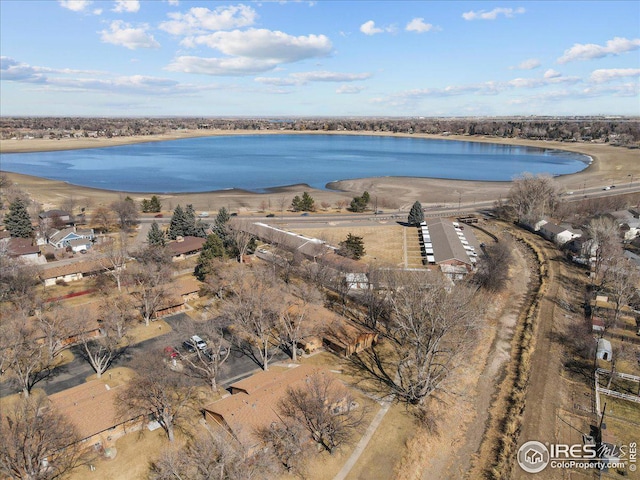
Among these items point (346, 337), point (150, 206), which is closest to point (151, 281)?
point (346, 337)

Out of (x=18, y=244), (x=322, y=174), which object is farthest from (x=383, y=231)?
(x=322, y=174)

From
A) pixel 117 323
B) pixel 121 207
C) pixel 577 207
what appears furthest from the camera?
pixel 577 207

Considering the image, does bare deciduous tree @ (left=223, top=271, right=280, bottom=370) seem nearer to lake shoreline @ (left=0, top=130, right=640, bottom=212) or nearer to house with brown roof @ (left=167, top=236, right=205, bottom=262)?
house with brown roof @ (left=167, top=236, right=205, bottom=262)

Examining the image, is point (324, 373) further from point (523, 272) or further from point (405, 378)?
point (523, 272)

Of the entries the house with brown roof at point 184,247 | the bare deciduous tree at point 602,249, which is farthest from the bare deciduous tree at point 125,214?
the bare deciduous tree at point 602,249

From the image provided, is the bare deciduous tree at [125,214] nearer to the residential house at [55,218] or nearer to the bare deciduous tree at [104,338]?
the residential house at [55,218]

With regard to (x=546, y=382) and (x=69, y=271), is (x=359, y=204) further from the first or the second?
(x=546, y=382)

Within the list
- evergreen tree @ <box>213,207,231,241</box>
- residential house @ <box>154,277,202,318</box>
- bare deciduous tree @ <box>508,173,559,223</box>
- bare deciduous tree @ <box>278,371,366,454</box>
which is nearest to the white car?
residential house @ <box>154,277,202,318</box>
